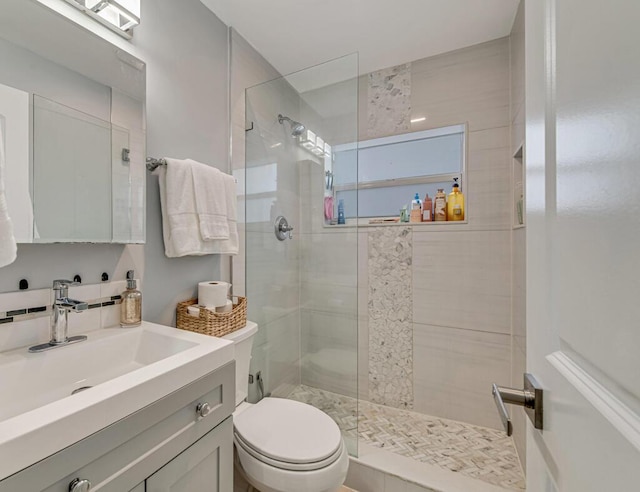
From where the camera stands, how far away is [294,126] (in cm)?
197

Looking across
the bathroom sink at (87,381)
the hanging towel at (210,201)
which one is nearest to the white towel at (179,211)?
the hanging towel at (210,201)

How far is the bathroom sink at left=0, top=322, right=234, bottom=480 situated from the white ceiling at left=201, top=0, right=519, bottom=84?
5.56 feet

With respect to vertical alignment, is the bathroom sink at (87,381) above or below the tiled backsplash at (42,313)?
below

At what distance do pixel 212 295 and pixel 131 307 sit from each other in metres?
0.33

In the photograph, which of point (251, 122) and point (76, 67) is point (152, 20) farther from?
point (251, 122)

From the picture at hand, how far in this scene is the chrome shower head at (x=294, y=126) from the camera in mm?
1958

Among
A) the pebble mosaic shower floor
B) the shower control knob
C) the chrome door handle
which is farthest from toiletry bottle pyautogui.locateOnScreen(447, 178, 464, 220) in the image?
the chrome door handle

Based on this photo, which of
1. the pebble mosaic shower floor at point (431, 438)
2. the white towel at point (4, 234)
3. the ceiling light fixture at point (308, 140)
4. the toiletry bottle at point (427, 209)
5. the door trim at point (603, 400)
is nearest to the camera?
the door trim at point (603, 400)

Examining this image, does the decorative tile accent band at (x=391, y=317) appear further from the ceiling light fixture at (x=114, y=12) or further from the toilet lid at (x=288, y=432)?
the ceiling light fixture at (x=114, y=12)

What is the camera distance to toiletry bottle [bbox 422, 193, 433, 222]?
203 centimetres

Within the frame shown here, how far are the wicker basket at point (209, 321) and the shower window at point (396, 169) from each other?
963mm

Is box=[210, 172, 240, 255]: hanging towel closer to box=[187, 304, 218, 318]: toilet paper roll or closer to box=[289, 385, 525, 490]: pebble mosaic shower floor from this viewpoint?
box=[187, 304, 218, 318]: toilet paper roll

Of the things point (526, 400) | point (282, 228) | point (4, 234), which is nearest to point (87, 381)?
point (4, 234)

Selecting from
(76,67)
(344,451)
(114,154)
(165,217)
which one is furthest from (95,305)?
(344,451)
